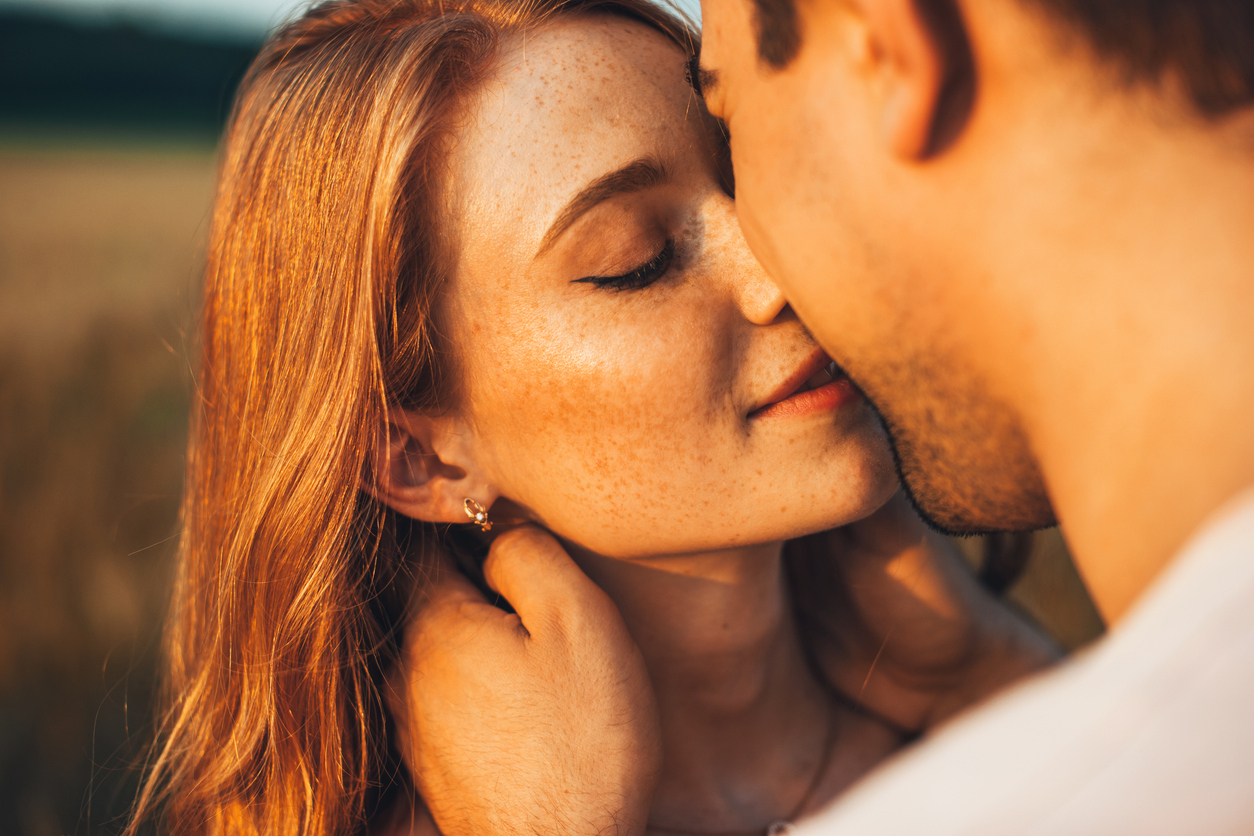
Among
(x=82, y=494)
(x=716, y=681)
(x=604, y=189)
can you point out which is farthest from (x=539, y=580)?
(x=82, y=494)

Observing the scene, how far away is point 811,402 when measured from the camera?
1.68 m

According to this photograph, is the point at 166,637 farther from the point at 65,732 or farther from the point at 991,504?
the point at 991,504

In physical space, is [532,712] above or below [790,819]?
above

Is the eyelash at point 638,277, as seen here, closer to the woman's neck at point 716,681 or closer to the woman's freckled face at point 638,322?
the woman's freckled face at point 638,322

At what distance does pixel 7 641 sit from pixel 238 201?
246 cm

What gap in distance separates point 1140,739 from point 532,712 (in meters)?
1.15

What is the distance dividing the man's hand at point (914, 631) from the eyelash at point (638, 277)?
101 cm

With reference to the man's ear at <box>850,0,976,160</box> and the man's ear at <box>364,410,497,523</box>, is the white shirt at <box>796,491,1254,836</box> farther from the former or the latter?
the man's ear at <box>364,410,497,523</box>

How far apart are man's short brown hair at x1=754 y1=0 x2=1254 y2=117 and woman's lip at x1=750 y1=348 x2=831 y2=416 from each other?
784mm

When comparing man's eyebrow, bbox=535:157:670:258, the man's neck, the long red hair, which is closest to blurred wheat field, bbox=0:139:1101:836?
the long red hair

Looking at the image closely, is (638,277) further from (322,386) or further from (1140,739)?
(1140,739)

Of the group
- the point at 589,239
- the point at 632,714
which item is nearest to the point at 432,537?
the point at 632,714

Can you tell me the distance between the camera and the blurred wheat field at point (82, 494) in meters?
3.02

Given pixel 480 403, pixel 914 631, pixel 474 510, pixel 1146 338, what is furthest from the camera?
pixel 914 631
